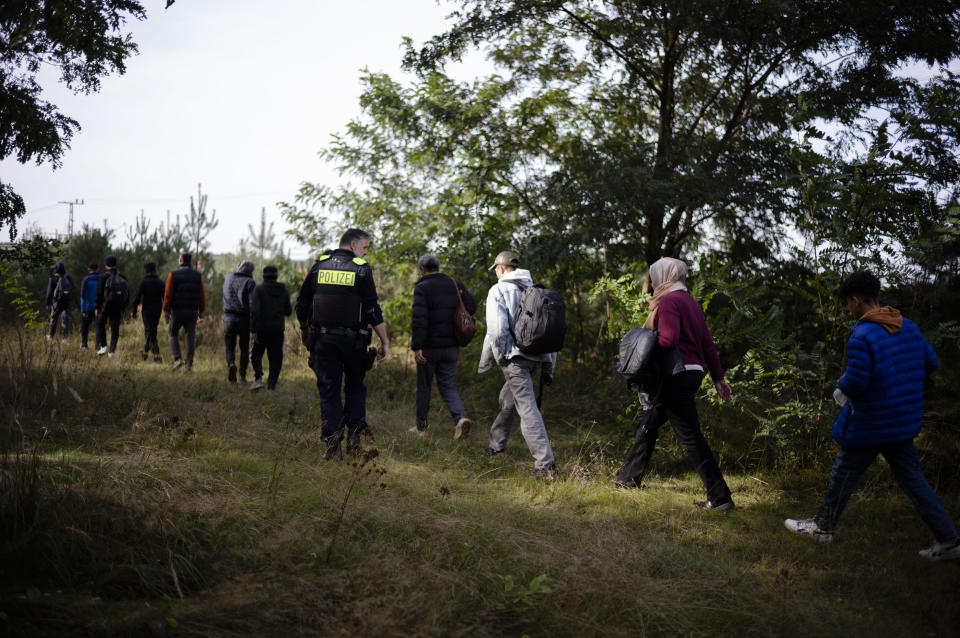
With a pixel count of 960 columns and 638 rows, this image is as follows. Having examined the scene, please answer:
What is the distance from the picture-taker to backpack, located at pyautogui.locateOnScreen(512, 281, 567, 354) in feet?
19.6

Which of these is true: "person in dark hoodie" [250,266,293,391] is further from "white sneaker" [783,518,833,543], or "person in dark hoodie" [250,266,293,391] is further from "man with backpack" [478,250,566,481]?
"white sneaker" [783,518,833,543]

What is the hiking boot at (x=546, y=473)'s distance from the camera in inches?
228

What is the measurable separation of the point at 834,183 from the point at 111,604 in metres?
6.38

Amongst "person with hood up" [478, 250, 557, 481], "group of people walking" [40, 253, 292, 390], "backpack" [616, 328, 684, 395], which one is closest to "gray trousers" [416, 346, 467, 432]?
"person with hood up" [478, 250, 557, 481]

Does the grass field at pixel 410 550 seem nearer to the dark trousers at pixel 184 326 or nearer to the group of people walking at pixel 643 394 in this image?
the group of people walking at pixel 643 394

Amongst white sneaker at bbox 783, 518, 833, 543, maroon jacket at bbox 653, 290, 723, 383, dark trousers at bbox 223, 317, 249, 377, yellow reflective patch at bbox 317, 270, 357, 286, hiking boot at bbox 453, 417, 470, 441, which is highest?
yellow reflective patch at bbox 317, 270, 357, 286

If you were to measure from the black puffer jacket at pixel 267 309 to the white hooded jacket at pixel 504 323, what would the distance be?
13.1 ft

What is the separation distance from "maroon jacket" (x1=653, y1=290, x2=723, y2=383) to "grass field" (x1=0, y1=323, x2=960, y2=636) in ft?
3.77

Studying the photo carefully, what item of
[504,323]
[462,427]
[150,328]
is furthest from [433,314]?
[150,328]

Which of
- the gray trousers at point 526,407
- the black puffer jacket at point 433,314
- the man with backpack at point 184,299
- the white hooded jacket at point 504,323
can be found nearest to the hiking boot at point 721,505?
the gray trousers at point 526,407

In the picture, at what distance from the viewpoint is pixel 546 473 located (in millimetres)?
5859

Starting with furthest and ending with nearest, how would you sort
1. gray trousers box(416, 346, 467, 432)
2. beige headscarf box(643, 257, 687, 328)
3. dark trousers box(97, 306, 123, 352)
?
dark trousers box(97, 306, 123, 352) → gray trousers box(416, 346, 467, 432) → beige headscarf box(643, 257, 687, 328)

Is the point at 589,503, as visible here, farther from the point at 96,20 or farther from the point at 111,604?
the point at 96,20

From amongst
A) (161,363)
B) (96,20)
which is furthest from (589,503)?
(161,363)
